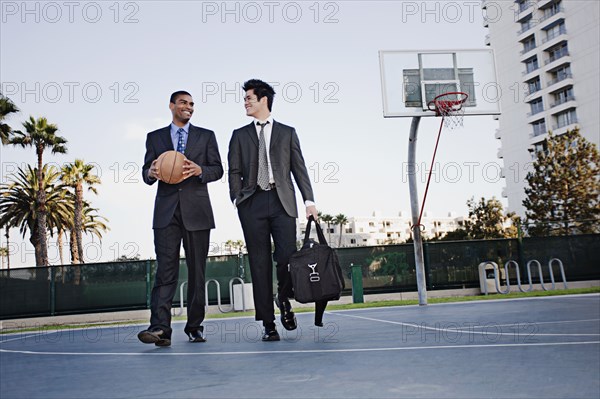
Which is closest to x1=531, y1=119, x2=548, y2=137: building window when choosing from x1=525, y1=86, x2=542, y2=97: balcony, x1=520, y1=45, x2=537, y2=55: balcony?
x1=525, y1=86, x2=542, y2=97: balcony

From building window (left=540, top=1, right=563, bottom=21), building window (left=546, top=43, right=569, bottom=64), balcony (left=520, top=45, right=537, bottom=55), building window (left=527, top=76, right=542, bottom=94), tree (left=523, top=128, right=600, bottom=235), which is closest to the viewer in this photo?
tree (left=523, top=128, right=600, bottom=235)

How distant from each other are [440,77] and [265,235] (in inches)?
338

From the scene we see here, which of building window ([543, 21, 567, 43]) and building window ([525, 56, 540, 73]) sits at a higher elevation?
building window ([543, 21, 567, 43])

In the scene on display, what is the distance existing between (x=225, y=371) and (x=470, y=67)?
10.4 m

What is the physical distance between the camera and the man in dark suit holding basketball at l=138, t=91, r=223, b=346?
409 cm

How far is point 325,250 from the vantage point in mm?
3750

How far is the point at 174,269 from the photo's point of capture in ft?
13.9

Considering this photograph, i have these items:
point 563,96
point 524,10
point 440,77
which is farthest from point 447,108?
point 524,10

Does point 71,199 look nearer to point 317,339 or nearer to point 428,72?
point 428,72

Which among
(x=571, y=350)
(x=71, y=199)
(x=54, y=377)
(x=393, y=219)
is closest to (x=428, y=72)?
(x=571, y=350)

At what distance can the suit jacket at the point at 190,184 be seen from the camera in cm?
414

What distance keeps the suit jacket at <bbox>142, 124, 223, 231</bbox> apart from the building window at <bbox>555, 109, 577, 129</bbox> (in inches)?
2534

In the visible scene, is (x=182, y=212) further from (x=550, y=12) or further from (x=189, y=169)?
(x=550, y=12)

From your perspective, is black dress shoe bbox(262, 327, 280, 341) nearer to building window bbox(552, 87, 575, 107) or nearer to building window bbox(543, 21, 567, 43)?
building window bbox(552, 87, 575, 107)
